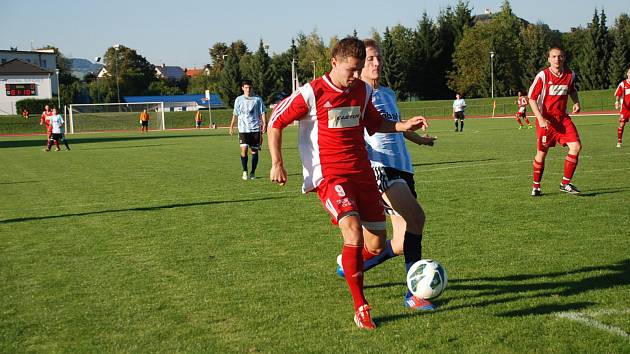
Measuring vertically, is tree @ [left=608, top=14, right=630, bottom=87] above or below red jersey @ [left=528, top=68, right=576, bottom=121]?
above

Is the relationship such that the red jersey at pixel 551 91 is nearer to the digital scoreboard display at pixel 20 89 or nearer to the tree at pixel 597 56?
the tree at pixel 597 56

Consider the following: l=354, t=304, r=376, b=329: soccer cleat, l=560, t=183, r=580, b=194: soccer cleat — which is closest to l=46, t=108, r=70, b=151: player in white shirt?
l=560, t=183, r=580, b=194: soccer cleat

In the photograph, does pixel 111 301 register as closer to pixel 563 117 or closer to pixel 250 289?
pixel 250 289

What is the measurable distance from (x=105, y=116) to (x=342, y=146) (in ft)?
175

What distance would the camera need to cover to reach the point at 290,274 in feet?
20.4

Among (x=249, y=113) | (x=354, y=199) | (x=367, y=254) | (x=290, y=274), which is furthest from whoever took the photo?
(x=249, y=113)

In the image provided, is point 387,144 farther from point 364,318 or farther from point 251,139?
point 251,139

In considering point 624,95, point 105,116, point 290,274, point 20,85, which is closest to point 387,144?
point 290,274

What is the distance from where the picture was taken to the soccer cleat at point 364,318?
183 inches

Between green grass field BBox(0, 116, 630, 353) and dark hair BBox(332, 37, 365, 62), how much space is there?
73.8 inches

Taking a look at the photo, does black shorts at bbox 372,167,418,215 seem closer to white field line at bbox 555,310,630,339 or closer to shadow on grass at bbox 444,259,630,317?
shadow on grass at bbox 444,259,630,317

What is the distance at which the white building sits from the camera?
3285 inches

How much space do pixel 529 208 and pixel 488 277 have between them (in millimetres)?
3864

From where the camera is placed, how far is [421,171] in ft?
49.3
